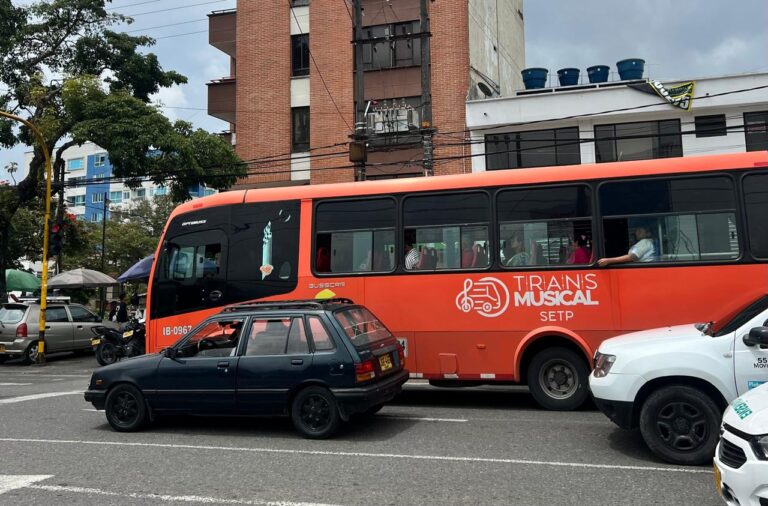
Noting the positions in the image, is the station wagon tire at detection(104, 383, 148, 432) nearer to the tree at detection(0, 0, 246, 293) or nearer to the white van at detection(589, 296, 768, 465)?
the white van at detection(589, 296, 768, 465)

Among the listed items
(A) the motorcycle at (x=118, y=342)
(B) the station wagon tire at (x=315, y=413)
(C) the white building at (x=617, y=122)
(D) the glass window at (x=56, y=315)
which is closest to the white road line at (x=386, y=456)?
(B) the station wagon tire at (x=315, y=413)

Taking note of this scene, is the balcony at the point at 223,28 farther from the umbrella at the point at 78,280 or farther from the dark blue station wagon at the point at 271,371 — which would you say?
the dark blue station wagon at the point at 271,371

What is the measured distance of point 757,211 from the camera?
8031 mm

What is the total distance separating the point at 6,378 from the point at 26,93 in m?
11.1

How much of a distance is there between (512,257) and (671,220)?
2215 mm

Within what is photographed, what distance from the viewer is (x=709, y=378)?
5.53 metres

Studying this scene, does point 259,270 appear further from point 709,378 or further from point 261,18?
point 261,18

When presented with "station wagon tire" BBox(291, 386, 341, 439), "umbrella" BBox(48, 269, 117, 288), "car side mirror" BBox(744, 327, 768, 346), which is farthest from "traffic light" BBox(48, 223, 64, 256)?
"car side mirror" BBox(744, 327, 768, 346)

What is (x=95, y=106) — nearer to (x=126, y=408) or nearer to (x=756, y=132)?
(x=126, y=408)

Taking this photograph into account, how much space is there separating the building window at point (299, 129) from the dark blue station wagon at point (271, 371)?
1761 cm

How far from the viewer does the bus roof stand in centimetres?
829

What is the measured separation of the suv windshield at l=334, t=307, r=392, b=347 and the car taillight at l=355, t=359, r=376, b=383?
276mm

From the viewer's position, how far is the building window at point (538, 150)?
20906 mm

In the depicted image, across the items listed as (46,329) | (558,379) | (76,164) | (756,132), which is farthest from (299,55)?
(76,164)
